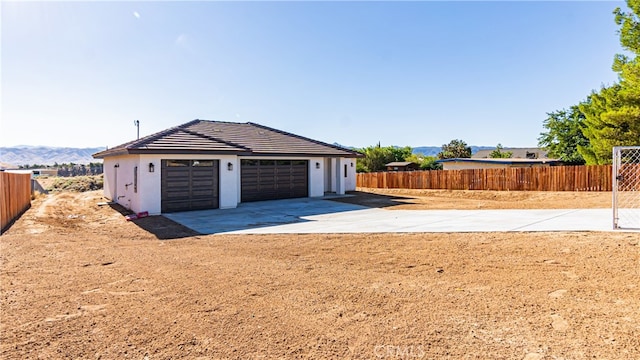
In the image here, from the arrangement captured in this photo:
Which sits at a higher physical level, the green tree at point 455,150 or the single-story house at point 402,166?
the green tree at point 455,150

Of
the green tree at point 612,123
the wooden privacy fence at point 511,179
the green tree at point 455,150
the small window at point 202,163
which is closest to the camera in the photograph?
the small window at point 202,163

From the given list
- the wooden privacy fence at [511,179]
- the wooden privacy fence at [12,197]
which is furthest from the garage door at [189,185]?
the wooden privacy fence at [511,179]

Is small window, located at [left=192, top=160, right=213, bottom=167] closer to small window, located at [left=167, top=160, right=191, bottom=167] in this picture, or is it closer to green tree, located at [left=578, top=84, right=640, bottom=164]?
small window, located at [left=167, top=160, right=191, bottom=167]

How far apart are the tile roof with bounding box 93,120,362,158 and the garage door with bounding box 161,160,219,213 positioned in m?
0.70

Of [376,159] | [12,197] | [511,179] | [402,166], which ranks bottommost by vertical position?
[12,197]

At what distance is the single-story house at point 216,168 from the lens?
1339cm

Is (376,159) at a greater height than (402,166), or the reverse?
(376,159)

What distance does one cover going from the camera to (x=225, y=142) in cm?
1599

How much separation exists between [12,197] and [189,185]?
595cm

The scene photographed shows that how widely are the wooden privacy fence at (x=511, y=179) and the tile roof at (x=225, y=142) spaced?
22.6 ft

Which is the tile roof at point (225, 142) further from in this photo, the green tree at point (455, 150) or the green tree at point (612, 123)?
the green tree at point (455, 150)

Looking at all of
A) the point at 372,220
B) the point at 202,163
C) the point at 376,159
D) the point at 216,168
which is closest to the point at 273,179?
the point at 216,168

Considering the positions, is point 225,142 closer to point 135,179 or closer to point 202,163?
point 202,163

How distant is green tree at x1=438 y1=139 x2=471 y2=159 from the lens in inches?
2373
